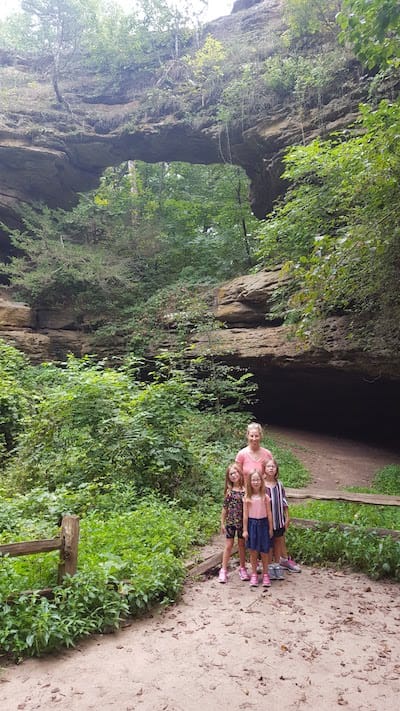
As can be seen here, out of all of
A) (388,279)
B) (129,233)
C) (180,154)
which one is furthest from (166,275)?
(388,279)

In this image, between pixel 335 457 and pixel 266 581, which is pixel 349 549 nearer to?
pixel 266 581

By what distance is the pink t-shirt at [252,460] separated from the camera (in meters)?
5.53

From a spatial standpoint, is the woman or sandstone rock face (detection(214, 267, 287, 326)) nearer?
the woman

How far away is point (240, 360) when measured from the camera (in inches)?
655

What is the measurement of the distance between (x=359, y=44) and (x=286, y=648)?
8257mm

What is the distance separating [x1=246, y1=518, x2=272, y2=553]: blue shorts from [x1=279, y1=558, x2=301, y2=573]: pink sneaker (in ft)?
2.39

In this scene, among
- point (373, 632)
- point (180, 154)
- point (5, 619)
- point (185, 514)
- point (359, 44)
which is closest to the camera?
point (5, 619)

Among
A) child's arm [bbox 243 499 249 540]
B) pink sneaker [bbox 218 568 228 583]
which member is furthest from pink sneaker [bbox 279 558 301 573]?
child's arm [bbox 243 499 249 540]

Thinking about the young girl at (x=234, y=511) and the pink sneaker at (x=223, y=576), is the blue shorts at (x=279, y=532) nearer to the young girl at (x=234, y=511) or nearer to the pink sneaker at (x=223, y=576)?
the young girl at (x=234, y=511)

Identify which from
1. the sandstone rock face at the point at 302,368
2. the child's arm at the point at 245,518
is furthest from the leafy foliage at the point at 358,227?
the child's arm at the point at 245,518

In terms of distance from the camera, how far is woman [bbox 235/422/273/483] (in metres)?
5.52

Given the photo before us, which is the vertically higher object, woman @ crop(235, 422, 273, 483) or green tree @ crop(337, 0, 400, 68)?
green tree @ crop(337, 0, 400, 68)

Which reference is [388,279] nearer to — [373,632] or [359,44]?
[359,44]

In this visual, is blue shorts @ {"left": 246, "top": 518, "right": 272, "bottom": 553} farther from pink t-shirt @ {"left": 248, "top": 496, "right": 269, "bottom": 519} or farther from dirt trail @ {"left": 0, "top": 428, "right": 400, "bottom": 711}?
dirt trail @ {"left": 0, "top": 428, "right": 400, "bottom": 711}
